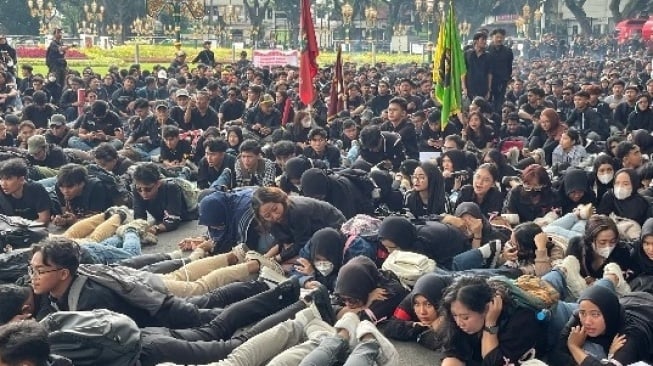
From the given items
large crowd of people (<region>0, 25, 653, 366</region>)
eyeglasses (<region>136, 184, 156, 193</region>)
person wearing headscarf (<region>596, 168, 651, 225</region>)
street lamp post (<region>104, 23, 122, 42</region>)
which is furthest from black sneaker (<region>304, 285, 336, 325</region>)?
street lamp post (<region>104, 23, 122, 42</region>)

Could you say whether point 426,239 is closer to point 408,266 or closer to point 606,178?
point 408,266

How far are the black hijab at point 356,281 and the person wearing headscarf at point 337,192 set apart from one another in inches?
85.1

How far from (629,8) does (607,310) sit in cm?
4757

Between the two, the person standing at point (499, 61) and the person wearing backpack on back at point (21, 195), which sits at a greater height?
the person standing at point (499, 61)

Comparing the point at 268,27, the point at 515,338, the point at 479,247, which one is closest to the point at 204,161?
the point at 479,247

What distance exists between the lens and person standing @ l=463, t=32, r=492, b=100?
45.3 feet

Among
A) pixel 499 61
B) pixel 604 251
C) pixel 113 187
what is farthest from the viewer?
pixel 499 61

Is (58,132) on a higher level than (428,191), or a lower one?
higher

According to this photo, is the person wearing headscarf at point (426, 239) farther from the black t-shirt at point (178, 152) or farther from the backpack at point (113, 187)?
the black t-shirt at point (178, 152)

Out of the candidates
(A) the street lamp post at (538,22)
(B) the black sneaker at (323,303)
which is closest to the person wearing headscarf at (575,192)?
(B) the black sneaker at (323,303)

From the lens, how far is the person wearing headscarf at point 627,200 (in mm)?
7406

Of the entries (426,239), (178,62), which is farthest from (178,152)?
(178,62)

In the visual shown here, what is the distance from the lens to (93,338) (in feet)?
15.0

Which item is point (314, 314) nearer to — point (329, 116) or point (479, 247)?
point (479, 247)
